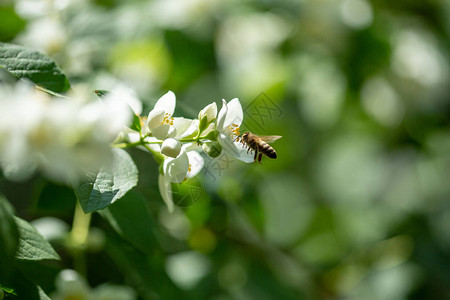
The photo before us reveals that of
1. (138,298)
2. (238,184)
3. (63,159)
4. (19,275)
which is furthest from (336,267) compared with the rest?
(63,159)

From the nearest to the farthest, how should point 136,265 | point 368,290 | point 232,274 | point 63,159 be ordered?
point 63,159 → point 136,265 → point 232,274 → point 368,290

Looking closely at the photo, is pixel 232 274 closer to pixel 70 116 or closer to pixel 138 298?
pixel 138 298

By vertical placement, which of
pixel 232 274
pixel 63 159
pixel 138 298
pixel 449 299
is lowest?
pixel 449 299

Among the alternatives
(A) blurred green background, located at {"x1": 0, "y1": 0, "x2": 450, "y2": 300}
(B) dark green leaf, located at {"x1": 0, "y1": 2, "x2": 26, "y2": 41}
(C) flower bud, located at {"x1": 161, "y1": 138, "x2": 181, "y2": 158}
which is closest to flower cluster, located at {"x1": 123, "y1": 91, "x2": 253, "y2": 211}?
(C) flower bud, located at {"x1": 161, "y1": 138, "x2": 181, "y2": 158}

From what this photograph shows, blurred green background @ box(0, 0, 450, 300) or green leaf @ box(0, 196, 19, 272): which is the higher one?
green leaf @ box(0, 196, 19, 272)

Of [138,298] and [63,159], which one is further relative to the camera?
[138,298]

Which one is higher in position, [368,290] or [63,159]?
[63,159]

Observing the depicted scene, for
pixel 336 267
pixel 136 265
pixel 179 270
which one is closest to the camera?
pixel 136 265

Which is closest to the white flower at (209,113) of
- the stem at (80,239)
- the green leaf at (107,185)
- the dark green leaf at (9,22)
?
the green leaf at (107,185)

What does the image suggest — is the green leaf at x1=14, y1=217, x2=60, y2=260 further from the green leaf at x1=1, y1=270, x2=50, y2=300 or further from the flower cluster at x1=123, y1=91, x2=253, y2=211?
the flower cluster at x1=123, y1=91, x2=253, y2=211
